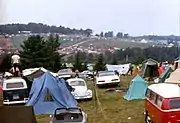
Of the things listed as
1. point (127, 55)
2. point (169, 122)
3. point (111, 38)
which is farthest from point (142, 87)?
point (111, 38)

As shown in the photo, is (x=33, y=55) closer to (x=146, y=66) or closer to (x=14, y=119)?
(x=146, y=66)

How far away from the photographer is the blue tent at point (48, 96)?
1298 cm

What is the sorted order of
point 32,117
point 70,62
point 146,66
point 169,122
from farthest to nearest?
point 70,62 → point 146,66 → point 169,122 → point 32,117

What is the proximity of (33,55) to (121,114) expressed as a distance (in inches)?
1191

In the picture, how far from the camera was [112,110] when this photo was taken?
13.1m

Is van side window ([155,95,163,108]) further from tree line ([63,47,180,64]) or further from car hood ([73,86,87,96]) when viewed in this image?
tree line ([63,47,180,64])

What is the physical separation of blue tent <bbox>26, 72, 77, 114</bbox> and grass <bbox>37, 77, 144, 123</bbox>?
576mm

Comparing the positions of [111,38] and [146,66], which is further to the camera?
[111,38]

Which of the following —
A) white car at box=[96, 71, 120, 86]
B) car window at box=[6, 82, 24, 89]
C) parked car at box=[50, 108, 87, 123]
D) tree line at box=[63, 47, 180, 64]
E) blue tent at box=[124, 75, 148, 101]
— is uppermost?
parked car at box=[50, 108, 87, 123]

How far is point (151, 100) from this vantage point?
986 centimetres

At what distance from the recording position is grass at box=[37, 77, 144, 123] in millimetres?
11539

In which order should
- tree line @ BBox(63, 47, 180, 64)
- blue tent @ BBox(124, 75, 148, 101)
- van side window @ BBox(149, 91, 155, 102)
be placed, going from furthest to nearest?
tree line @ BBox(63, 47, 180, 64) → blue tent @ BBox(124, 75, 148, 101) → van side window @ BBox(149, 91, 155, 102)

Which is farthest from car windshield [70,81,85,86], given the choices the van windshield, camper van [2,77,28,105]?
the van windshield

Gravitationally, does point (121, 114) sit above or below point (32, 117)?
below
